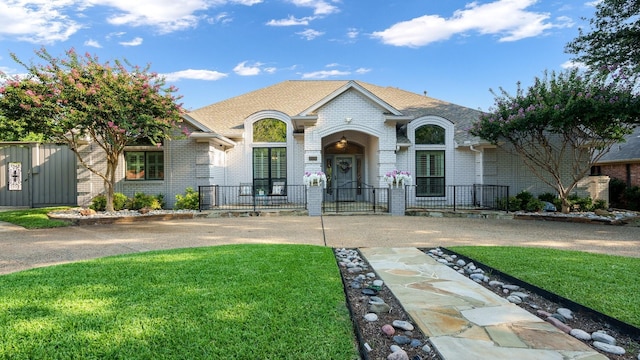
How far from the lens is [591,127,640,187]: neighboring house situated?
15242 mm

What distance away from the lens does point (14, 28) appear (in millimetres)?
10047

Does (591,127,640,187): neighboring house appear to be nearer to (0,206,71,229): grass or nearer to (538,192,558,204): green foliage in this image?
(538,192,558,204): green foliage

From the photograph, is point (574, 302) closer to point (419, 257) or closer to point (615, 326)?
point (615, 326)

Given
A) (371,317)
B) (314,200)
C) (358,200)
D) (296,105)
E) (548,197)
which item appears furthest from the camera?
(296,105)

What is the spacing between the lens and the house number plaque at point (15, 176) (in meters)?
13.6

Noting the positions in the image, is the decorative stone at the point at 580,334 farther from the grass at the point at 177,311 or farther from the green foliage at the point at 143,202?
the green foliage at the point at 143,202

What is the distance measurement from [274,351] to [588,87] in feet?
38.3

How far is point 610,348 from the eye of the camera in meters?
2.32

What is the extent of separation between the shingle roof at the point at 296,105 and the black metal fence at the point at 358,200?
401cm

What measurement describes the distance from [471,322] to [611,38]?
39.1ft

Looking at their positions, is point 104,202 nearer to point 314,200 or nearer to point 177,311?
point 314,200

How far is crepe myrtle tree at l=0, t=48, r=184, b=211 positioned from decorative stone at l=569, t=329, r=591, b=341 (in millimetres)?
10653

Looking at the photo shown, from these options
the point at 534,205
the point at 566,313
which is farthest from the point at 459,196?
the point at 566,313

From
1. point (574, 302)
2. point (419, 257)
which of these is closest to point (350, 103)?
point (419, 257)
